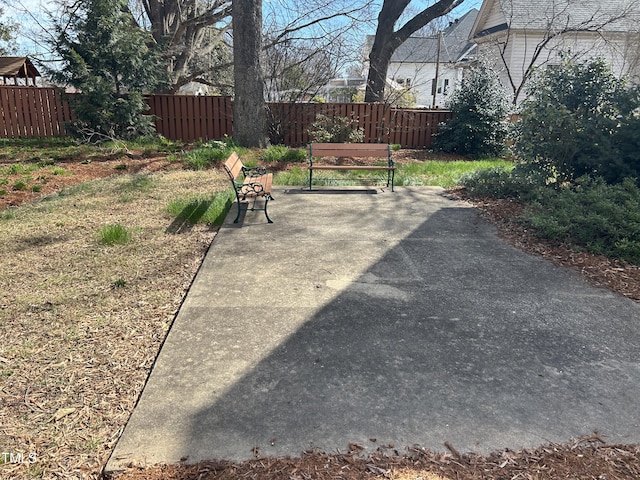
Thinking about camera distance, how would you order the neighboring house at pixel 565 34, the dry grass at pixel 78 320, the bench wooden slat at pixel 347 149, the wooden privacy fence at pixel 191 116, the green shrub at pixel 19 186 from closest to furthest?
the dry grass at pixel 78 320, the green shrub at pixel 19 186, the bench wooden slat at pixel 347 149, the wooden privacy fence at pixel 191 116, the neighboring house at pixel 565 34

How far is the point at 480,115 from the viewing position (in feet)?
42.1

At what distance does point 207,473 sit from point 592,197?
18.2 ft

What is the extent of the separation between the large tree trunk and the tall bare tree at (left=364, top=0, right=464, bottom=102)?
5.96 metres

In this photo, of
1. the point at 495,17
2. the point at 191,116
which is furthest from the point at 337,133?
the point at 495,17

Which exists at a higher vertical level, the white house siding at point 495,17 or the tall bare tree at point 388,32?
the white house siding at point 495,17

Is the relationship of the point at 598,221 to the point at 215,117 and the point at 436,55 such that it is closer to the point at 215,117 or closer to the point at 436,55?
the point at 215,117

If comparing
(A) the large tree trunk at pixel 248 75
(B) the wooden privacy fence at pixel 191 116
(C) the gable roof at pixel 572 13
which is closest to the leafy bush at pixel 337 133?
(A) the large tree trunk at pixel 248 75

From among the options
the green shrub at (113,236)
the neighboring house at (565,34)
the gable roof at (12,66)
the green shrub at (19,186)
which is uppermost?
the neighboring house at (565,34)

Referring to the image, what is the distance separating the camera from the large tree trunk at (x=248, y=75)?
11852 millimetres

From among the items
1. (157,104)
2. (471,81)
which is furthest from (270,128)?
(471,81)

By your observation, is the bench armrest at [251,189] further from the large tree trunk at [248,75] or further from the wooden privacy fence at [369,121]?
the wooden privacy fence at [369,121]

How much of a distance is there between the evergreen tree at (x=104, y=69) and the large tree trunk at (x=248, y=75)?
9.57 ft

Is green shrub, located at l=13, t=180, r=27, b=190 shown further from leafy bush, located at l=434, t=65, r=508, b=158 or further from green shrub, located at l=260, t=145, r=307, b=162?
leafy bush, located at l=434, t=65, r=508, b=158

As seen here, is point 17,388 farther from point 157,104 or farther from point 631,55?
point 631,55
